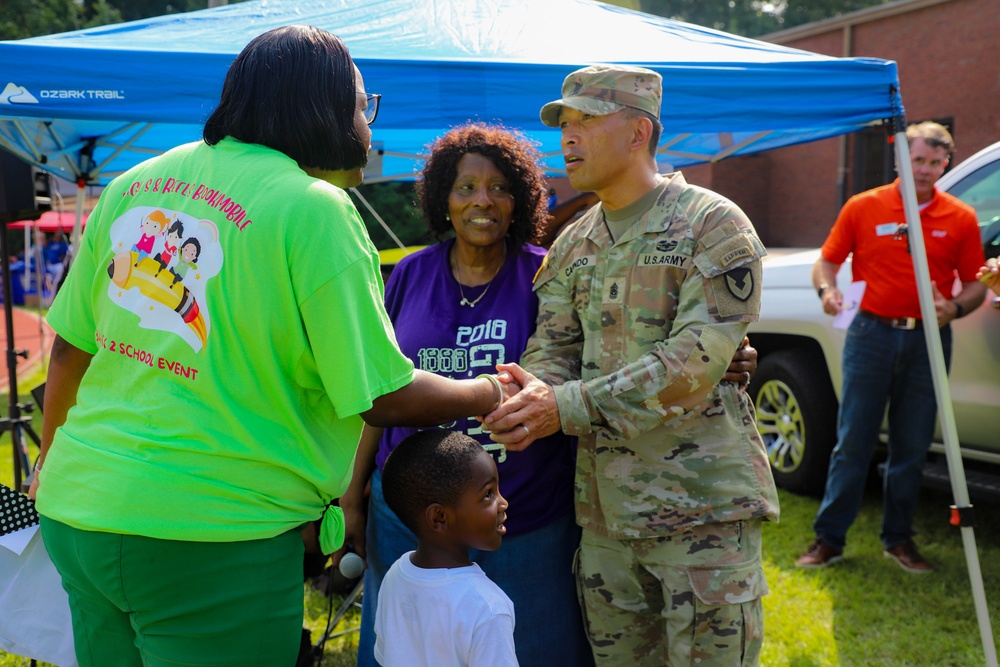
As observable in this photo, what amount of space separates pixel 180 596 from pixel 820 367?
4736mm

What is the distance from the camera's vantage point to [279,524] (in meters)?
1.54

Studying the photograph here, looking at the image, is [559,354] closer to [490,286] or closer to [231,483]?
[490,286]

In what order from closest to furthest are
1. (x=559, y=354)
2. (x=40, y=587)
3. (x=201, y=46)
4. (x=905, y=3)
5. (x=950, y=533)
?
(x=40, y=587) < (x=559, y=354) < (x=201, y=46) < (x=950, y=533) < (x=905, y=3)

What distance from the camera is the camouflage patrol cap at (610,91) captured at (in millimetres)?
2311

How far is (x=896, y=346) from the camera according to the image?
4344 mm

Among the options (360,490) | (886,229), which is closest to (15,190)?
(360,490)

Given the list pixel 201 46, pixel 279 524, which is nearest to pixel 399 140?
pixel 201 46

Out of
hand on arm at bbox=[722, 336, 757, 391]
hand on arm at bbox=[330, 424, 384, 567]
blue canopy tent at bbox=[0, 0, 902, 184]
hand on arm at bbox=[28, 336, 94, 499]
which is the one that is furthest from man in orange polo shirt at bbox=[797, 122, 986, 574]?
hand on arm at bbox=[28, 336, 94, 499]

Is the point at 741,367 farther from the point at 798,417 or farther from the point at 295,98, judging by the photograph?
the point at 798,417

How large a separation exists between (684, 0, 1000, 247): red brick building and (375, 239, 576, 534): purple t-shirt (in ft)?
32.3

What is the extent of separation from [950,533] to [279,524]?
461 cm

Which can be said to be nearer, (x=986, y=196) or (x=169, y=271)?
(x=169, y=271)

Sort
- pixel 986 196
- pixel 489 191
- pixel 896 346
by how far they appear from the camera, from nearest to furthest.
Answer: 1. pixel 489 191
2. pixel 896 346
3. pixel 986 196

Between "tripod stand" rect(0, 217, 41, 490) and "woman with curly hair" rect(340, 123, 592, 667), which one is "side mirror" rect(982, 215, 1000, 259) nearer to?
"woman with curly hair" rect(340, 123, 592, 667)
